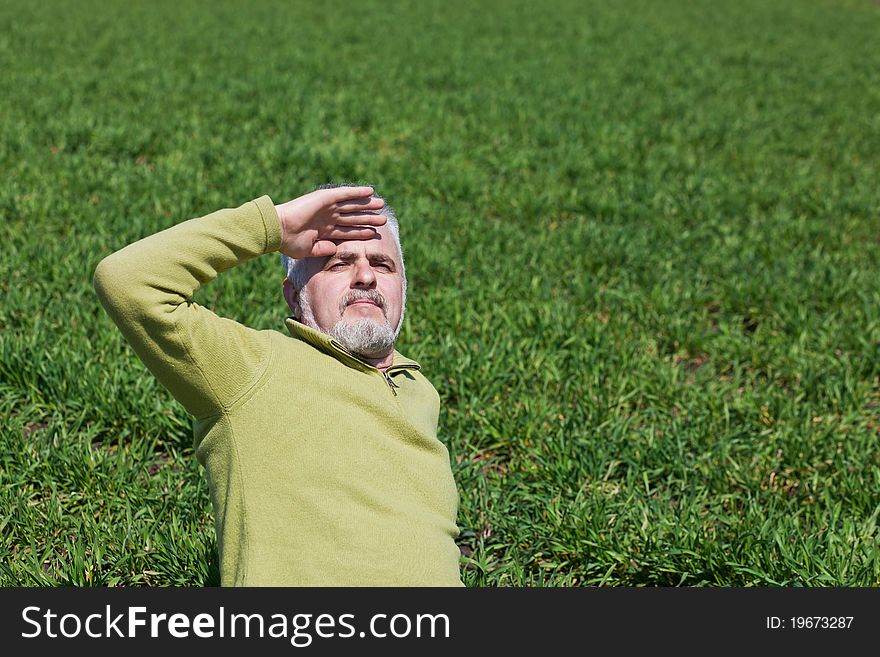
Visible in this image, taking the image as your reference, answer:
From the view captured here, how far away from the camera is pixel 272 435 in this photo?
2.15m

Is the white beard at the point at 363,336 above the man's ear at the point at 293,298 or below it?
below

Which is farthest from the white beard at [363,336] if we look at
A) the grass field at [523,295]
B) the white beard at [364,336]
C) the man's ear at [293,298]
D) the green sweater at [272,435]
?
the grass field at [523,295]

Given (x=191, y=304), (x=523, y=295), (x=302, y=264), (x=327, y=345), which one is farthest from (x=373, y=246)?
(x=523, y=295)

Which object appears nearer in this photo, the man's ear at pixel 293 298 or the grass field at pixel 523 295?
the man's ear at pixel 293 298

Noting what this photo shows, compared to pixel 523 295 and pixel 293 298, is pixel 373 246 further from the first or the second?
pixel 523 295

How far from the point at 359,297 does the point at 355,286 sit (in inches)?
2.0

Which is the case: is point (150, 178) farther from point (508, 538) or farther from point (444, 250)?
point (508, 538)

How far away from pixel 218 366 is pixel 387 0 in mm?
19248

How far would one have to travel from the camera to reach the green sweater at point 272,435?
2059 millimetres

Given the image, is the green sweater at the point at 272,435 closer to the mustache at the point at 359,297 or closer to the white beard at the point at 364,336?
the white beard at the point at 364,336

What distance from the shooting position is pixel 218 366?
212 centimetres

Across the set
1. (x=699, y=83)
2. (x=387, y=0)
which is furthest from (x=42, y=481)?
(x=387, y=0)

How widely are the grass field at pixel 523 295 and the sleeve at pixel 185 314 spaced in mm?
1077

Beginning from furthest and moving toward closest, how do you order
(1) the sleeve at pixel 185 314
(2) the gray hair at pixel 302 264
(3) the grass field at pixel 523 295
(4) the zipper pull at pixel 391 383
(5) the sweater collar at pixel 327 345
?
(3) the grass field at pixel 523 295, (2) the gray hair at pixel 302 264, (4) the zipper pull at pixel 391 383, (5) the sweater collar at pixel 327 345, (1) the sleeve at pixel 185 314
